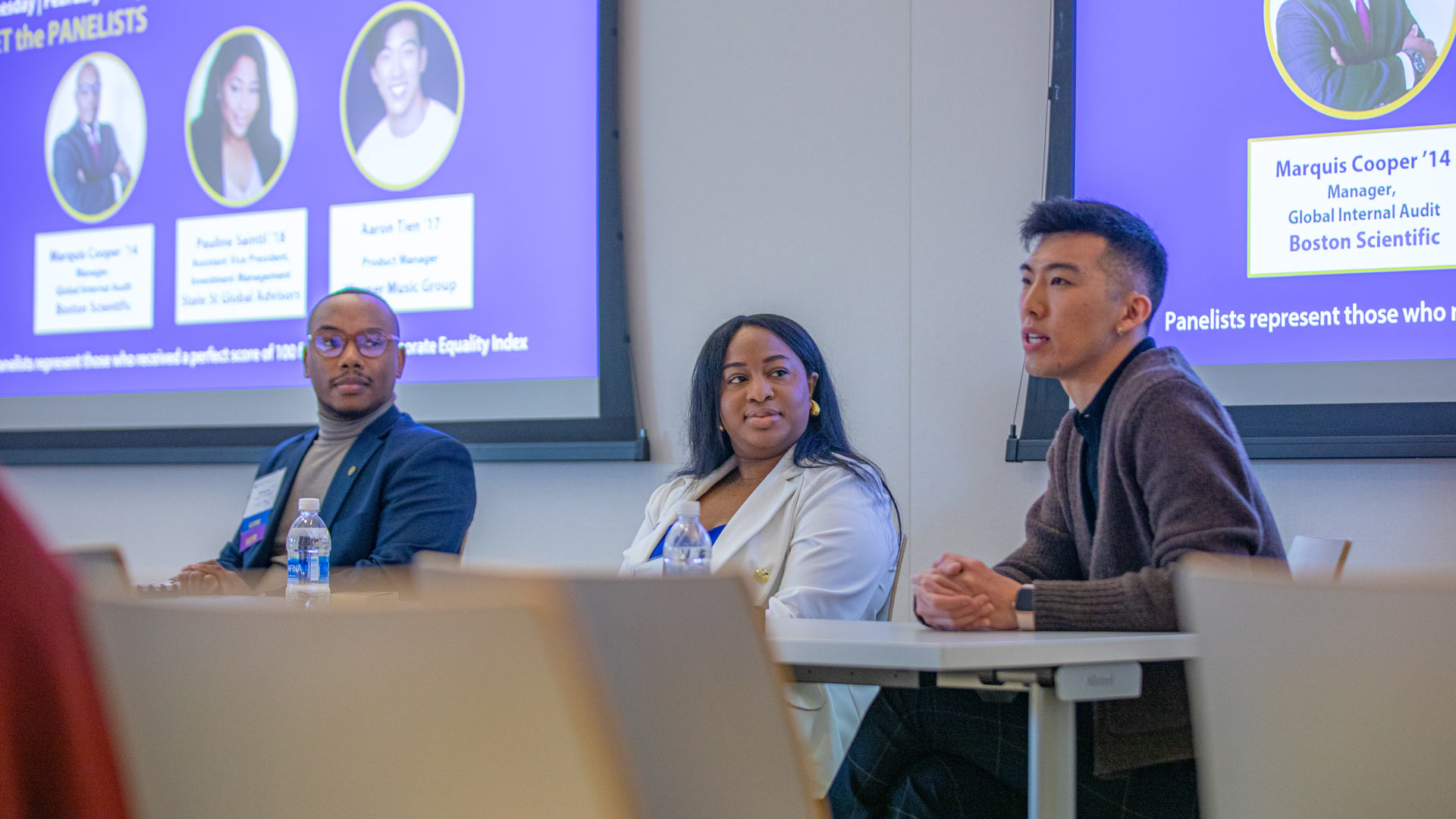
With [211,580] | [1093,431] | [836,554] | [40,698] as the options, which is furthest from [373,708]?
[211,580]

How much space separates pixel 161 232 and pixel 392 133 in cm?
100

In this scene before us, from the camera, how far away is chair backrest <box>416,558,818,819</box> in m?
1.22

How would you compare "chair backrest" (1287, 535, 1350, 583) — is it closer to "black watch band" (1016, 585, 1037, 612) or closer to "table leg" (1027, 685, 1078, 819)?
"black watch band" (1016, 585, 1037, 612)

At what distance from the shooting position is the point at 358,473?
2.88m

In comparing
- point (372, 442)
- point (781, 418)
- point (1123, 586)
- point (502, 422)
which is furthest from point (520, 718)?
point (502, 422)

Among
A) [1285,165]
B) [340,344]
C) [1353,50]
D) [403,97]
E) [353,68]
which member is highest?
[353,68]

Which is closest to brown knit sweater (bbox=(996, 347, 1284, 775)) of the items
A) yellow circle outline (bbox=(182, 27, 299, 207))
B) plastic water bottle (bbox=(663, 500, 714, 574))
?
plastic water bottle (bbox=(663, 500, 714, 574))

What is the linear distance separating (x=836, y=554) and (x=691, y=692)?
1215mm

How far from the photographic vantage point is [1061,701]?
1597 mm

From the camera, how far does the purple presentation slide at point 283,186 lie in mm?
3799

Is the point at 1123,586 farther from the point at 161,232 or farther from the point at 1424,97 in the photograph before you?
the point at 161,232

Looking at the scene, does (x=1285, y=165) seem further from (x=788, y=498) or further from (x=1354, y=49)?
(x=788, y=498)

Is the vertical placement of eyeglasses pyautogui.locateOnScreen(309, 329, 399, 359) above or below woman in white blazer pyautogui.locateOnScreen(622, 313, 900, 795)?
above

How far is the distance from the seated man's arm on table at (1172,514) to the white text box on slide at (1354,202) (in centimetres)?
132
